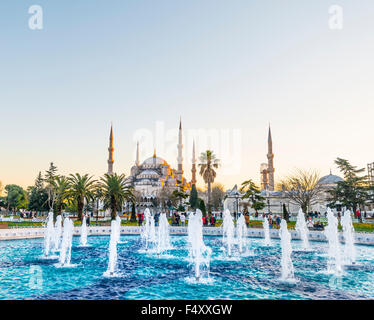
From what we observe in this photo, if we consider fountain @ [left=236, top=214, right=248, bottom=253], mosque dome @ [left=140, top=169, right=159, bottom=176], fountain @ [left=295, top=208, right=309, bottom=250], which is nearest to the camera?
fountain @ [left=236, top=214, right=248, bottom=253]

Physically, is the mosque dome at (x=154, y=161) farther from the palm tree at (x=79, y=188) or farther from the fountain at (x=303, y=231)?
the fountain at (x=303, y=231)

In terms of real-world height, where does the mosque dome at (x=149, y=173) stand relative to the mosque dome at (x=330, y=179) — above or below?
above

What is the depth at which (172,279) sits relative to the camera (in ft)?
28.2

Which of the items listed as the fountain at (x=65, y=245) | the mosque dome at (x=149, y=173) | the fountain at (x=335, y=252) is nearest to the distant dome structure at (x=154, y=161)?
the mosque dome at (x=149, y=173)

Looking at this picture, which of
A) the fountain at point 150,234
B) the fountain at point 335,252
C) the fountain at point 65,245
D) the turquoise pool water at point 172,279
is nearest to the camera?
the turquoise pool water at point 172,279

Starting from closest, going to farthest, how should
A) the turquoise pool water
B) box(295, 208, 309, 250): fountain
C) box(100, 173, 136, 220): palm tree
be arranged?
the turquoise pool water → box(295, 208, 309, 250): fountain → box(100, 173, 136, 220): palm tree

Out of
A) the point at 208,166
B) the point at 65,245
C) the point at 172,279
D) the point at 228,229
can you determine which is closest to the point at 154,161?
the point at 208,166

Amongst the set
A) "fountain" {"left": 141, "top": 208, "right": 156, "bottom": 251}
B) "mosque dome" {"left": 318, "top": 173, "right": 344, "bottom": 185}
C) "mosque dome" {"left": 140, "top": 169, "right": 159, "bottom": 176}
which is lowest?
"fountain" {"left": 141, "top": 208, "right": 156, "bottom": 251}

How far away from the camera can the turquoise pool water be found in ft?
23.2

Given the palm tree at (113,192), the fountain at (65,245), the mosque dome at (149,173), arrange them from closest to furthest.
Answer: the fountain at (65,245), the palm tree at (113,192), the mosque dome at (149,173)

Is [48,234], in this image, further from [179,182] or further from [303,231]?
[179,182]

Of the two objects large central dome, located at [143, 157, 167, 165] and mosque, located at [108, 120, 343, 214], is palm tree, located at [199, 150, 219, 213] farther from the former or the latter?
large central dome, located at [143, 157, 167, 165]

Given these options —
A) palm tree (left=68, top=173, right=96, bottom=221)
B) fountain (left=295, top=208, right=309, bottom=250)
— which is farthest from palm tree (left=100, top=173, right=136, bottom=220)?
fountain (left=295, top=208, right=309, bottom=250)

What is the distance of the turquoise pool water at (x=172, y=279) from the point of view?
23.2ft
